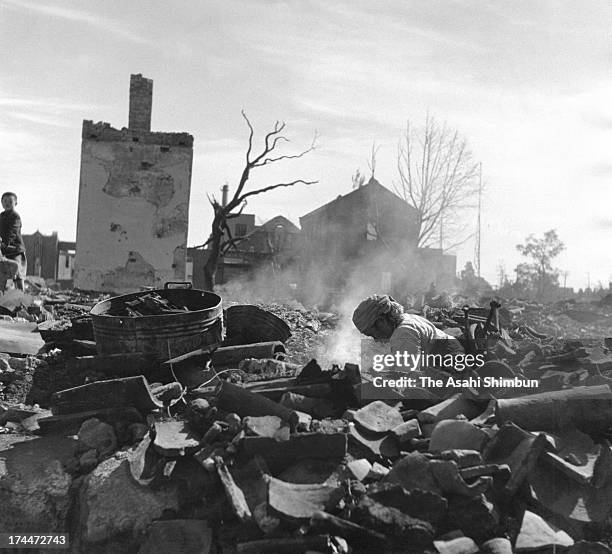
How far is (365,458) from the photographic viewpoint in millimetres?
3646

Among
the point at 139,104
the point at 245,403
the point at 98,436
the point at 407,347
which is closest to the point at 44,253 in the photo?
the point at 139,104

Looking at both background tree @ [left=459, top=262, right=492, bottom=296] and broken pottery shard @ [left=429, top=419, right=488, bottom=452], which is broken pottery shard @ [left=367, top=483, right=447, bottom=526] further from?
background tree @ [left=459, top=262, right=492, bottom=296]

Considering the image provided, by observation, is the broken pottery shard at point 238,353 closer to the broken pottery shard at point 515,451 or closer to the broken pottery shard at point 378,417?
the broken pottery shard at point 378,417

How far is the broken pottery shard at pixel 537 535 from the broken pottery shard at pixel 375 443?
88cm

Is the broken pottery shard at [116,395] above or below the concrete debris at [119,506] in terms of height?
above

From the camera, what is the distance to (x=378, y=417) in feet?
13.0

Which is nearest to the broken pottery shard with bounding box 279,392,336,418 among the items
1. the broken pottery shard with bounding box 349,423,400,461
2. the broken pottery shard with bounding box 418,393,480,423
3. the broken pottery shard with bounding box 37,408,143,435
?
the broken pottery shard with bounding box 349,423,400,461

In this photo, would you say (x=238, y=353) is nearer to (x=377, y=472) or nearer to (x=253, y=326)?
(x=253, y=326)

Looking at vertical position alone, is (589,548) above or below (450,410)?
below

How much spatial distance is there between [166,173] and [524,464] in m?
14.6

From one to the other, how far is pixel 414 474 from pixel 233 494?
1.01 meters

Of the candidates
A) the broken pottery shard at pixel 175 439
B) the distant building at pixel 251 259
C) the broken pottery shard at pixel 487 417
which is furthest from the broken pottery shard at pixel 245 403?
the distant building at pixel 251 259

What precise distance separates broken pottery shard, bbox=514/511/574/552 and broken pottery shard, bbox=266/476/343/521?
932 millimetres

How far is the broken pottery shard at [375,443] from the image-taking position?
12.0 ft
